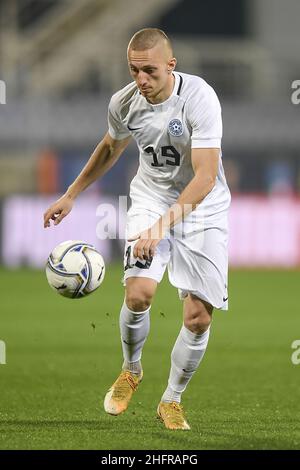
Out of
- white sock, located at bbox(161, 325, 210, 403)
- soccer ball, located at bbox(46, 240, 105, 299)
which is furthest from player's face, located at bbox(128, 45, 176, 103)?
white sock, located at bbox(161, 325, 210, 403)

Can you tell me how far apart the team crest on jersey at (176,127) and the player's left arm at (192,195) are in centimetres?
21

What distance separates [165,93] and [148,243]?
105 cm

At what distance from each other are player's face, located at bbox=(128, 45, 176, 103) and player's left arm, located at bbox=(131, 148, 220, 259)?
16.9 inches

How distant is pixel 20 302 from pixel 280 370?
23.0ft

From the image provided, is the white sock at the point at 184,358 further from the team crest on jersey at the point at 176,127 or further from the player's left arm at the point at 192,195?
the team crest on jersey at the point at 176,127

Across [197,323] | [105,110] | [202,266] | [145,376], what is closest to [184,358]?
[197,323]

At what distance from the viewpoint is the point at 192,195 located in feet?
21.0

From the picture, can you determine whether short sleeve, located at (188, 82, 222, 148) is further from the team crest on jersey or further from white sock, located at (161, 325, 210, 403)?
white sock, located at (161, 325, 210, 403)

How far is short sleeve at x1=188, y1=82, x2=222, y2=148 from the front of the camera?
655 centimetres

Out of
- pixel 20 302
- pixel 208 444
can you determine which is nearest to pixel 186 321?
pixel 208 444

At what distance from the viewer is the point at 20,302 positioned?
16.2 m
